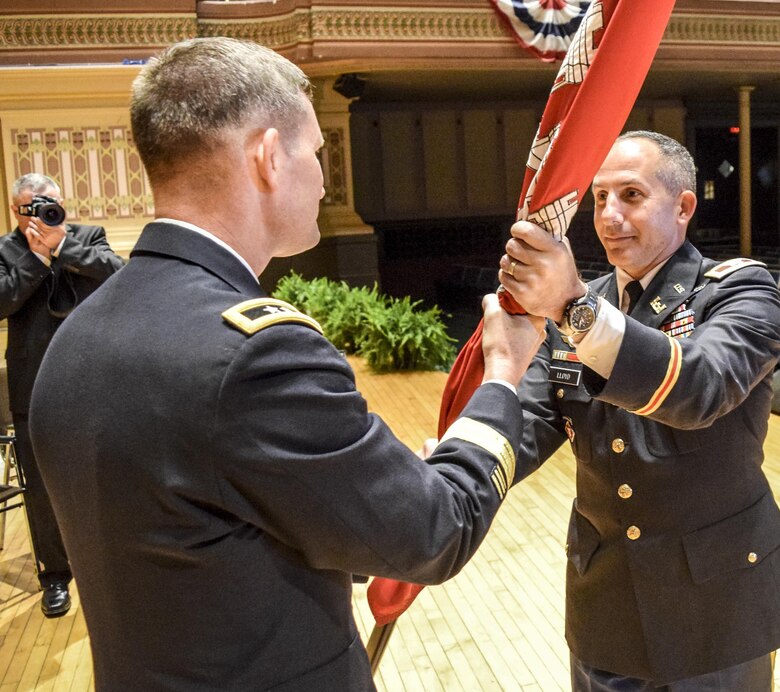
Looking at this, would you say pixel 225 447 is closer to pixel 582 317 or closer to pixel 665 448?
pixel 582 317

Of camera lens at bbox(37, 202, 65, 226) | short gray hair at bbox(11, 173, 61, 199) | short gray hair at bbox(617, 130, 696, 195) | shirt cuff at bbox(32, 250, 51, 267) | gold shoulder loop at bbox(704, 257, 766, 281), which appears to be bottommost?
shirt cuff at bbox(32, 250, 51, 267)

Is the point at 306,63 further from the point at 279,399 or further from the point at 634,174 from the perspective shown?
the point at 279,399

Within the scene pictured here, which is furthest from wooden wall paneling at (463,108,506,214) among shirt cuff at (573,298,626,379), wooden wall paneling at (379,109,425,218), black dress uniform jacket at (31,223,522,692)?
black dress uniform jacket at (31,223,522,692)

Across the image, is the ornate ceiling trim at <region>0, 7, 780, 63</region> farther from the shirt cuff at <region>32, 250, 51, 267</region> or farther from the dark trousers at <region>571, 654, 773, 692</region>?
the dark trousers at <region>571, 654, 773, 692</region>

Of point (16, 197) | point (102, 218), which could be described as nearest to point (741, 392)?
point (16, 197)

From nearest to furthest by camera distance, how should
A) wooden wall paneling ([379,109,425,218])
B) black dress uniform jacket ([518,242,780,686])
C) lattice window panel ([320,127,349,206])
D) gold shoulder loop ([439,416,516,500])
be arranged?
Answer: gold shoulder loop ([439,416,516,500]), black dress uniform jacket ([518,242,780,686]), lattice window panel ([320,127,349,206]), wooden wall paneling ([379,109,425,218])

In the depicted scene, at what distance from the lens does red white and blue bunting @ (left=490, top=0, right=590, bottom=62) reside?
9008mm

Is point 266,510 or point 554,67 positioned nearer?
point 266,510

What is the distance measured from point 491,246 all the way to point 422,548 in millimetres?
12745

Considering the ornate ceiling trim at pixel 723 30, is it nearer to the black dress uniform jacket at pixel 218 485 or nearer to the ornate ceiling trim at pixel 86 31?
the ornate ceiling trim at pixel 86 31

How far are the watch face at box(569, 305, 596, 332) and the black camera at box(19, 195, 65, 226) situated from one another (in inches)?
114

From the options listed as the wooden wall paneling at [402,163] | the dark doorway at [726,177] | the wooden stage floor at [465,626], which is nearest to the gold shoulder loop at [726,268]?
the wooden stage floor at [465,626]

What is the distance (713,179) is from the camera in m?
15.3

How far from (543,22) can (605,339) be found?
8.61 metres
